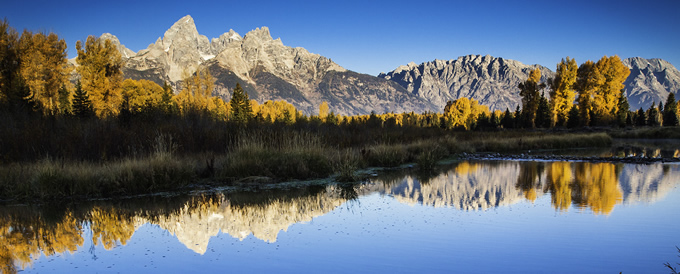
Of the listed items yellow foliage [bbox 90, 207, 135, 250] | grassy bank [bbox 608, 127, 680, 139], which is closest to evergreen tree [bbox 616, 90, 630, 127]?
grassy bank [bbox 608, 127, 680, 139]

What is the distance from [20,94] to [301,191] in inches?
1018

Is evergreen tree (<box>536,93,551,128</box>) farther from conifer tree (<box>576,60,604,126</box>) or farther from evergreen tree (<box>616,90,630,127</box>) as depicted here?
evergreen tree (<box>616,90,630,127</box>)

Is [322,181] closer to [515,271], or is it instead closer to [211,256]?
[211,256]

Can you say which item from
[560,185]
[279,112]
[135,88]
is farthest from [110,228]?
[279,112]

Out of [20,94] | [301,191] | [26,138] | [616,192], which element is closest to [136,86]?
[20,94]

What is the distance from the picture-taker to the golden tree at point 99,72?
123 ft

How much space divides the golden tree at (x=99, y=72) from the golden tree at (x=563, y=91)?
4571 centimetres

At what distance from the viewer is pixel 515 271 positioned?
414cm

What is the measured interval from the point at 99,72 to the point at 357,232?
1596 inches

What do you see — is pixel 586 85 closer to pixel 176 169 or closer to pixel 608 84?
pixel 608 84

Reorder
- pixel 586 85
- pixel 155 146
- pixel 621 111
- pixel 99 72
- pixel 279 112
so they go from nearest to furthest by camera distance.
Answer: pixel 155 146 < pixel 99 72 < pixel 586 85 < pixel 621 111 < pixel 279 112

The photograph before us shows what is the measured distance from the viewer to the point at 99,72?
38281 millimetres

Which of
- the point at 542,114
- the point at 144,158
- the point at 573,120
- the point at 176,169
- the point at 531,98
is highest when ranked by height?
the point at 531,98

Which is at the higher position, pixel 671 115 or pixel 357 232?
pixel 671 115
